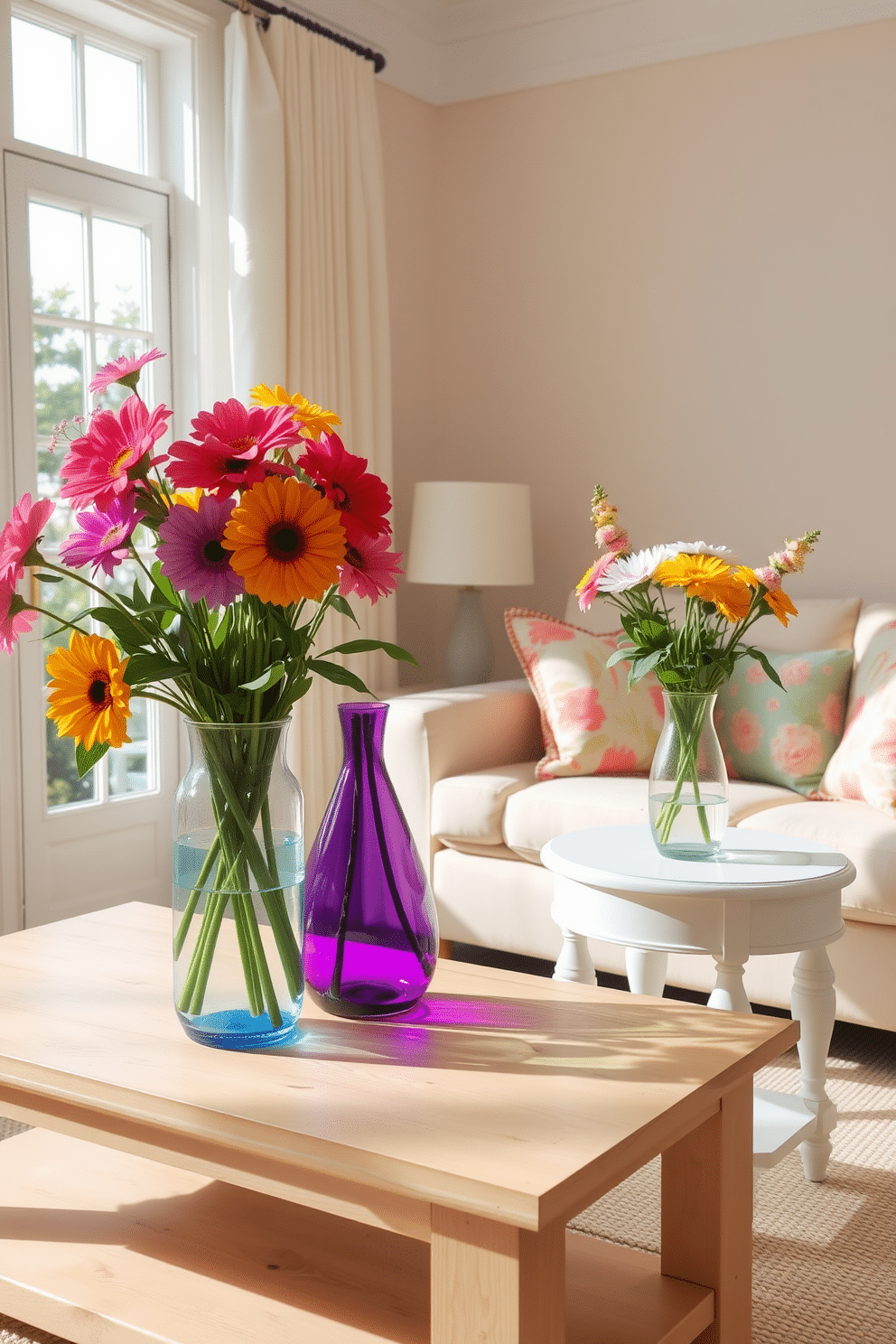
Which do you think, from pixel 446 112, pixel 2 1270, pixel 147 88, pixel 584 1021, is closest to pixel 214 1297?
pixel 2 1270

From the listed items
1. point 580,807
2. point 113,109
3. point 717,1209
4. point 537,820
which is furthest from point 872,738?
point 113,109

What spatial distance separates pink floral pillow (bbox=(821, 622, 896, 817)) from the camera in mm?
2760

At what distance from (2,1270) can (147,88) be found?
3.16 m

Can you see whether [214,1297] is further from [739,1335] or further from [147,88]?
[147,88]

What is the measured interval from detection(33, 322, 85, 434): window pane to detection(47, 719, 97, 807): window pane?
0.80m

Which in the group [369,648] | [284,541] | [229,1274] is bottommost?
[229,1274]

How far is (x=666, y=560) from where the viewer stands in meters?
1.98

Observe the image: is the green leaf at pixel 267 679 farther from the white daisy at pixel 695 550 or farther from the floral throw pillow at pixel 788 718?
the floral throw pillow at pixel 788 718

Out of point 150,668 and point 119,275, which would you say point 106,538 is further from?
point 119,275

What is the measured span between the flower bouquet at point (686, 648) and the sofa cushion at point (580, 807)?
73 cm

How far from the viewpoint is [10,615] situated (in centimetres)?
133

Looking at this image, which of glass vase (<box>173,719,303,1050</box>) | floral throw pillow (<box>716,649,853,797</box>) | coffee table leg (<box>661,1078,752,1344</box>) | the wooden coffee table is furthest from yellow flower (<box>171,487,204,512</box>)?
floral throw pillow (<box>716,649,853,797</box>)

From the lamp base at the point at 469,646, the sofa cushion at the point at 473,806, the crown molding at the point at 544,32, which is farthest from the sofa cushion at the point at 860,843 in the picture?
the crown molding at the point at 544,32

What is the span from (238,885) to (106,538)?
382 mm
